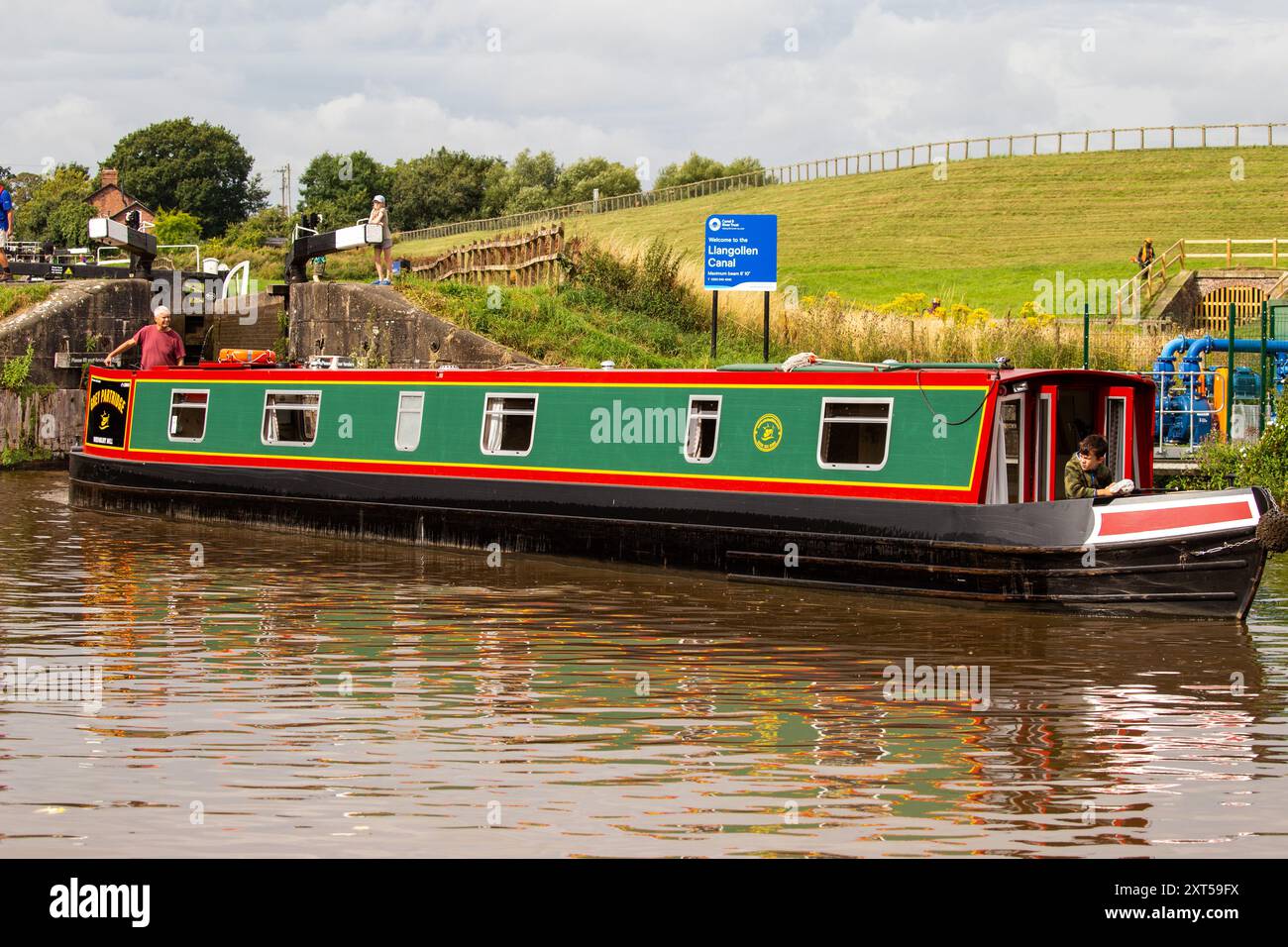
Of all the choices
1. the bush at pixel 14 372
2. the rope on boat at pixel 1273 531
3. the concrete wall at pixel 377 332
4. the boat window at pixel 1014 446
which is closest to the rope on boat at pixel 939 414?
the boat window at pixel 1014 446

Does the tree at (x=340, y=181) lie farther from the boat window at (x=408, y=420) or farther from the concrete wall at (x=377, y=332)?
the boat window at (x=408, y=420)

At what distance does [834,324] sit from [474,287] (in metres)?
6.20

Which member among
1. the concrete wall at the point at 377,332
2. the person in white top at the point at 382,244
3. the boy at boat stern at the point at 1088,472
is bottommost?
the boy at boat stern at the point at 1088,472

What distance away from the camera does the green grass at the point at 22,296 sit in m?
27.2

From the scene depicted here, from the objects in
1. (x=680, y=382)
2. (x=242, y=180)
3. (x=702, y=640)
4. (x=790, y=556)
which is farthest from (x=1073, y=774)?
(x=242, y=180)

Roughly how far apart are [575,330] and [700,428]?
38.0 ft

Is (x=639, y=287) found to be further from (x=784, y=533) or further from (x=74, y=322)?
(x=784, y=533)

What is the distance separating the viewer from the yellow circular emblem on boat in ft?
46.1

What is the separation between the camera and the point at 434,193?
96.5m

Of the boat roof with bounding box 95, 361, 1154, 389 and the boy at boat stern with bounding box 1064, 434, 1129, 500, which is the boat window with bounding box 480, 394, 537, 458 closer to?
the boat roof with bounding box 95, 361, 1154, 389

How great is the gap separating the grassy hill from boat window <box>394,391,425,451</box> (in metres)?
30.4

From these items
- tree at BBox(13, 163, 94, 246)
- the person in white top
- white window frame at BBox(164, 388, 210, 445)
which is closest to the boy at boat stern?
white window frame at BBox(164, 388, 210, 445)

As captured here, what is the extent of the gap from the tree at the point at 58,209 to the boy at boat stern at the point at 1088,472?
69191mm

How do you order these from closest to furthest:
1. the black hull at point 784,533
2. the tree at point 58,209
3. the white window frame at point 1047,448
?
1. the black hull at point 784,533
2. the white window frame at point 1047,448
3. the tree at point 58,209
